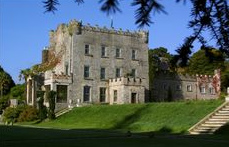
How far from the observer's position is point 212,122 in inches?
1017

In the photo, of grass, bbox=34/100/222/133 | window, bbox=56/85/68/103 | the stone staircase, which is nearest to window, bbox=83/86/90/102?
window, bbox=56/85/68/103

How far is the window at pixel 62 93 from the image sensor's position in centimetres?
4667

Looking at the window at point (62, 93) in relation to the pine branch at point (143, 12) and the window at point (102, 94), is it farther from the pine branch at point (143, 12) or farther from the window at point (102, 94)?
the pine branch at point (143, 12)

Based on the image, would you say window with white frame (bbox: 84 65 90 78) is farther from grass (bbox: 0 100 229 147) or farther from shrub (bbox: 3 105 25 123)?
grass (bbox: 0 100 229 147)

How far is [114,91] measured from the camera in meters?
47.9

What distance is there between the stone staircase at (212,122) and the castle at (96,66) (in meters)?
19.2

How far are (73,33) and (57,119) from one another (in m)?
11.1

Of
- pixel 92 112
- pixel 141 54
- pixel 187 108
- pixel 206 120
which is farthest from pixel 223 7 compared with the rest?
pixel 141 54

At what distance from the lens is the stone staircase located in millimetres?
24500

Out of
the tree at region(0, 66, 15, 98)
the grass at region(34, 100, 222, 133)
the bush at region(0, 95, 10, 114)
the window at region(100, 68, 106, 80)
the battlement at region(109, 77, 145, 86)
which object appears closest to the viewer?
the grass at region(34, 100, 222, 133)

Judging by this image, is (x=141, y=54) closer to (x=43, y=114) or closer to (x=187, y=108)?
(x=43, y=114)

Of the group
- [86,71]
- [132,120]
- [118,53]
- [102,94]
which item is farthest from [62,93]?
[132,120]

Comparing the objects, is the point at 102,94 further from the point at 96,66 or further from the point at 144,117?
the point at 144,117

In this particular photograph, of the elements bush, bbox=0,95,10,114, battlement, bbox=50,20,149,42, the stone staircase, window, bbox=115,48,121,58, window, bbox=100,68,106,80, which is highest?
battlement, bbox=50,20,149,42
